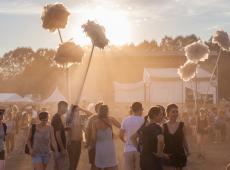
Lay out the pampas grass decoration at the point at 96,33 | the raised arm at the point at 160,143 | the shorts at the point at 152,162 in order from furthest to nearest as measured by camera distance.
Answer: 1. the pampas grass decoration at the point at 96,33
2. the shorts at the point at 152,162
3. the raised arm at the point at 160,143

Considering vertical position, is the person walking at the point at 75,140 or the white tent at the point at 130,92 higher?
the white tent at the point at 130,92

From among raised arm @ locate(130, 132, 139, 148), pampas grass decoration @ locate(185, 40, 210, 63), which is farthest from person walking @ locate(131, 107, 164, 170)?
pampas grass decoration @ locate(185, 40, 210, 63)

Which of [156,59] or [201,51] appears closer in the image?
[201,51]

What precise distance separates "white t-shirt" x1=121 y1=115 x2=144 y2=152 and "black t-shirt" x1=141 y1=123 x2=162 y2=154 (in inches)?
64.9

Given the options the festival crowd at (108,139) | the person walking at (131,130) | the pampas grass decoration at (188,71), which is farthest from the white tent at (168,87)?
the person walking at (131,130)

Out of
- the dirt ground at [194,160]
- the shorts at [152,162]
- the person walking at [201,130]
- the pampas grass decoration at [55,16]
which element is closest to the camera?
the shorts at [152,162]

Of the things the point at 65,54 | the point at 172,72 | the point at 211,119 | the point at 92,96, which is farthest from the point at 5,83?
the point at 65,54

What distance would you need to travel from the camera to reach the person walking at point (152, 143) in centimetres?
906

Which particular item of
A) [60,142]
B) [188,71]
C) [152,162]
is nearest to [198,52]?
[188,71]

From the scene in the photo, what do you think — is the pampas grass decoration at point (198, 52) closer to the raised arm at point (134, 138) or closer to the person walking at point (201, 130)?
the person walking at point (201, 130)

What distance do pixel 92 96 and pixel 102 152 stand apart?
167 feet

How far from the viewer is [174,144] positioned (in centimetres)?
922

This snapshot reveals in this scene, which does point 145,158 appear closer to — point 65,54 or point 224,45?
point 65,54

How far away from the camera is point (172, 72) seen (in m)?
45.4
